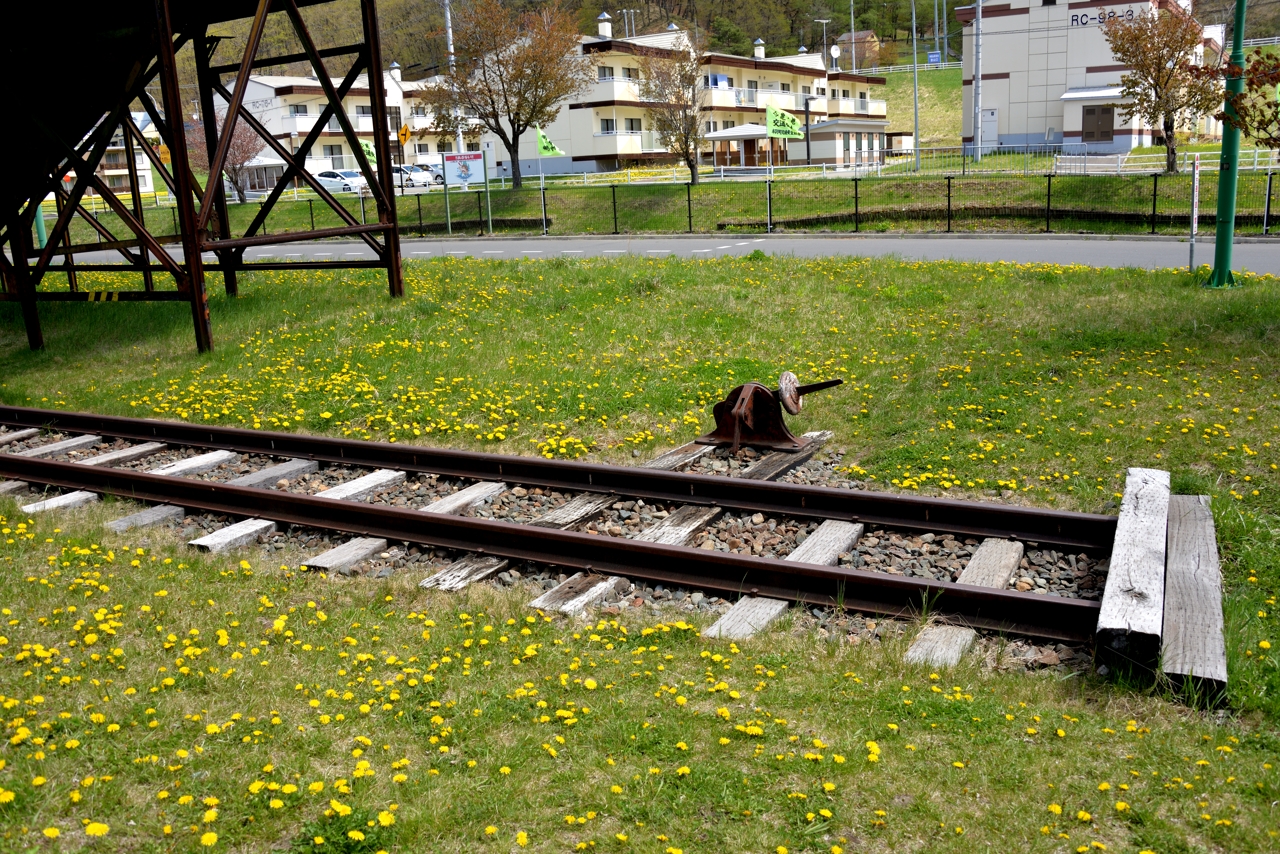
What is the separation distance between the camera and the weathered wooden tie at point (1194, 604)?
4.33 meters

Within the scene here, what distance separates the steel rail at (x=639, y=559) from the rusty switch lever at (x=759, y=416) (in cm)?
250

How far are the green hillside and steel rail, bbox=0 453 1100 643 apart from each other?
7198 cm

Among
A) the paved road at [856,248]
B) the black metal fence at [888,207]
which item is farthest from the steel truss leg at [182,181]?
the black metal fence at [888,207]

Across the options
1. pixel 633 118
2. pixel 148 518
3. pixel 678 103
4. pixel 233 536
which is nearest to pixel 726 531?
pixel 233 536

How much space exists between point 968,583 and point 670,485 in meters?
2.34

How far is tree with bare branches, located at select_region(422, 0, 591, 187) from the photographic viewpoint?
139 ft

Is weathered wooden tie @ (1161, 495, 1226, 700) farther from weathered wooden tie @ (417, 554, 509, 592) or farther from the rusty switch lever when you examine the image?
weathered wooden tie @ (417, 554, 509, 592)

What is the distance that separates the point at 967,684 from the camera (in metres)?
4.53

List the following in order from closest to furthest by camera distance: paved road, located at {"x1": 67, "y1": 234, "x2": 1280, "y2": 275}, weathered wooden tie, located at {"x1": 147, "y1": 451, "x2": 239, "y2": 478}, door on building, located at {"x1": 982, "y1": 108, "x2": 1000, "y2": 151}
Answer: weathered wooden tie, located at {"x1": 147, "y1": 451, "x2": 239, "y2": 478} < paved road, located at {"x1": 67, "y1": 234, "x2": 1280, "y2": 275} < door on building, located at {"x1": 982, "y1": 108, "x2": 1000, "y2": 151}

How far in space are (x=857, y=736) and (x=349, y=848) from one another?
6.04 feet

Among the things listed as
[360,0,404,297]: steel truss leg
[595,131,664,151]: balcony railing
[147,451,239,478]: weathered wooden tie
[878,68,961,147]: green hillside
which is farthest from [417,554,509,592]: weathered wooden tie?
[878,68,961,147]: green hillside

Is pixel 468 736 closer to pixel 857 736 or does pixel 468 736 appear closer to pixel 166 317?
pixel 857 736

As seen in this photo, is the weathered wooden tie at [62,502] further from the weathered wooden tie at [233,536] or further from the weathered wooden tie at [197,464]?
the weathered wooden tie at [233,536]

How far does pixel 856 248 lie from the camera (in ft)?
77.1
